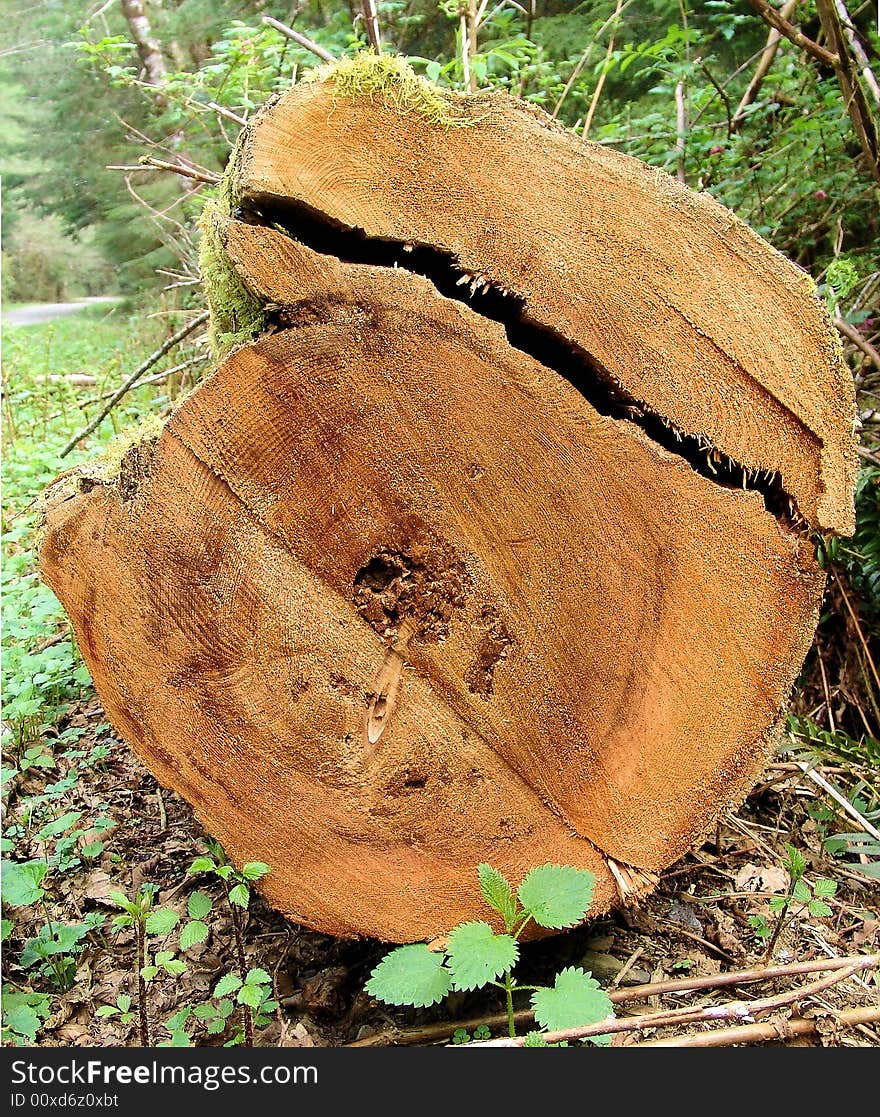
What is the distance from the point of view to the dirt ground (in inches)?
59.2

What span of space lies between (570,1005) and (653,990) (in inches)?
14.7

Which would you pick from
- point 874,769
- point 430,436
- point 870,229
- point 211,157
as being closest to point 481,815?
point 430,436

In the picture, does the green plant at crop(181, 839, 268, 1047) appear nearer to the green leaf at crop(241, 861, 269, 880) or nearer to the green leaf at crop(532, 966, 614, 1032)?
the green leaf at crop(241, 861, 269, 880)

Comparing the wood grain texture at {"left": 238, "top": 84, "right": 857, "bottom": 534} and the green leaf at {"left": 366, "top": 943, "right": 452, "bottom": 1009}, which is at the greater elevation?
the wood grain texture at {"left": 238, "top": 84, "right": 857, "bottom": 534}

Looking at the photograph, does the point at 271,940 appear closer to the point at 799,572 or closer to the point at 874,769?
the point at 799,572

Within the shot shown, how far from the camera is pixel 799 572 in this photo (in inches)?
58.2

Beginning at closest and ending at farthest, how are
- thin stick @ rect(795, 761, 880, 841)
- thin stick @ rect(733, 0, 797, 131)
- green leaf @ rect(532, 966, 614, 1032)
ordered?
green leaf @ rect(532, 966, 614, 1032) → thin stick @ rect(795, 761, 880, 841) → thin stick @ rect(733, 0, 797, 131)

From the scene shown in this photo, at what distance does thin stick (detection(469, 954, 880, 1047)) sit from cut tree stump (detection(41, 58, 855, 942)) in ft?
0.70

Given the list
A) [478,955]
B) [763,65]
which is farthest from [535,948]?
[763,65]

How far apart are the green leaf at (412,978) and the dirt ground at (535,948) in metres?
0.23

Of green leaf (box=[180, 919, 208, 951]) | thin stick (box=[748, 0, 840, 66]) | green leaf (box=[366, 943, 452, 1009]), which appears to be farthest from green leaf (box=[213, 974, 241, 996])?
thin stick (box=[748, 0, 840, 66])

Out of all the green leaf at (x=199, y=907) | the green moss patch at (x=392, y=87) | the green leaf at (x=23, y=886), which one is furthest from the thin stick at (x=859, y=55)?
the green leaf at (x=23, y=886)

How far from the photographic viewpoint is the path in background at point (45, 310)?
13.1 meters

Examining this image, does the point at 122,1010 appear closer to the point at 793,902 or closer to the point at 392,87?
the point at 793,902
